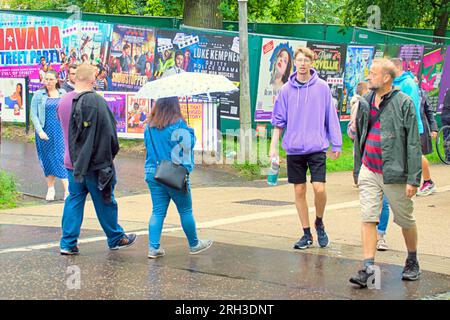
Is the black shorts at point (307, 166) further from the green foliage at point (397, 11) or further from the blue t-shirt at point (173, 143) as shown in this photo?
the green foliage at point (397, 11)

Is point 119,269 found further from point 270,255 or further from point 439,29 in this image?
point 439,29

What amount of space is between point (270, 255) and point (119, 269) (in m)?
1.49

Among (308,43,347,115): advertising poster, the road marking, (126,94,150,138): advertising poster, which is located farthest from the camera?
(308,43,347,115): advertising poster

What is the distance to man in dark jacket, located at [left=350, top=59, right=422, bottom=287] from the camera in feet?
22.2

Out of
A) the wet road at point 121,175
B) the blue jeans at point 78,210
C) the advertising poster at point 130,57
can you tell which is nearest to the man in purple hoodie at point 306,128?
the blue jeans at point 78,210

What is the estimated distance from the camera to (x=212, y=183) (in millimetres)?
14008

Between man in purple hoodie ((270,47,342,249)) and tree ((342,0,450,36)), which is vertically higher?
tree ((342,0,450,36))

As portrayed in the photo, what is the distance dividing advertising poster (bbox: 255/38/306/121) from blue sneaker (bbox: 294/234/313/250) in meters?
8.66

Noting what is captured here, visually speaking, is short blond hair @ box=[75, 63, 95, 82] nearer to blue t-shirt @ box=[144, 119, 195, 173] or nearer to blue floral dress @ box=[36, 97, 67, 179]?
blue t-shirt @ box=[144, 119, 195, 173]

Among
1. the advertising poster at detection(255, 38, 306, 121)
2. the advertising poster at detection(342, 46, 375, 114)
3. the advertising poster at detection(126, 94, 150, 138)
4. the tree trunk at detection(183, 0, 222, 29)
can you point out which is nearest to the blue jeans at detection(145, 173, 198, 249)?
the advertising poster at detection(126, 94, 150, 138)

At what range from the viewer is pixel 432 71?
864 inches

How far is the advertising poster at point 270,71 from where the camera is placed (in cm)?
1697

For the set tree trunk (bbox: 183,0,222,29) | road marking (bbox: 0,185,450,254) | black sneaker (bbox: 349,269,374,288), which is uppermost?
tree trunk (bbox: 183,0,222,29)
